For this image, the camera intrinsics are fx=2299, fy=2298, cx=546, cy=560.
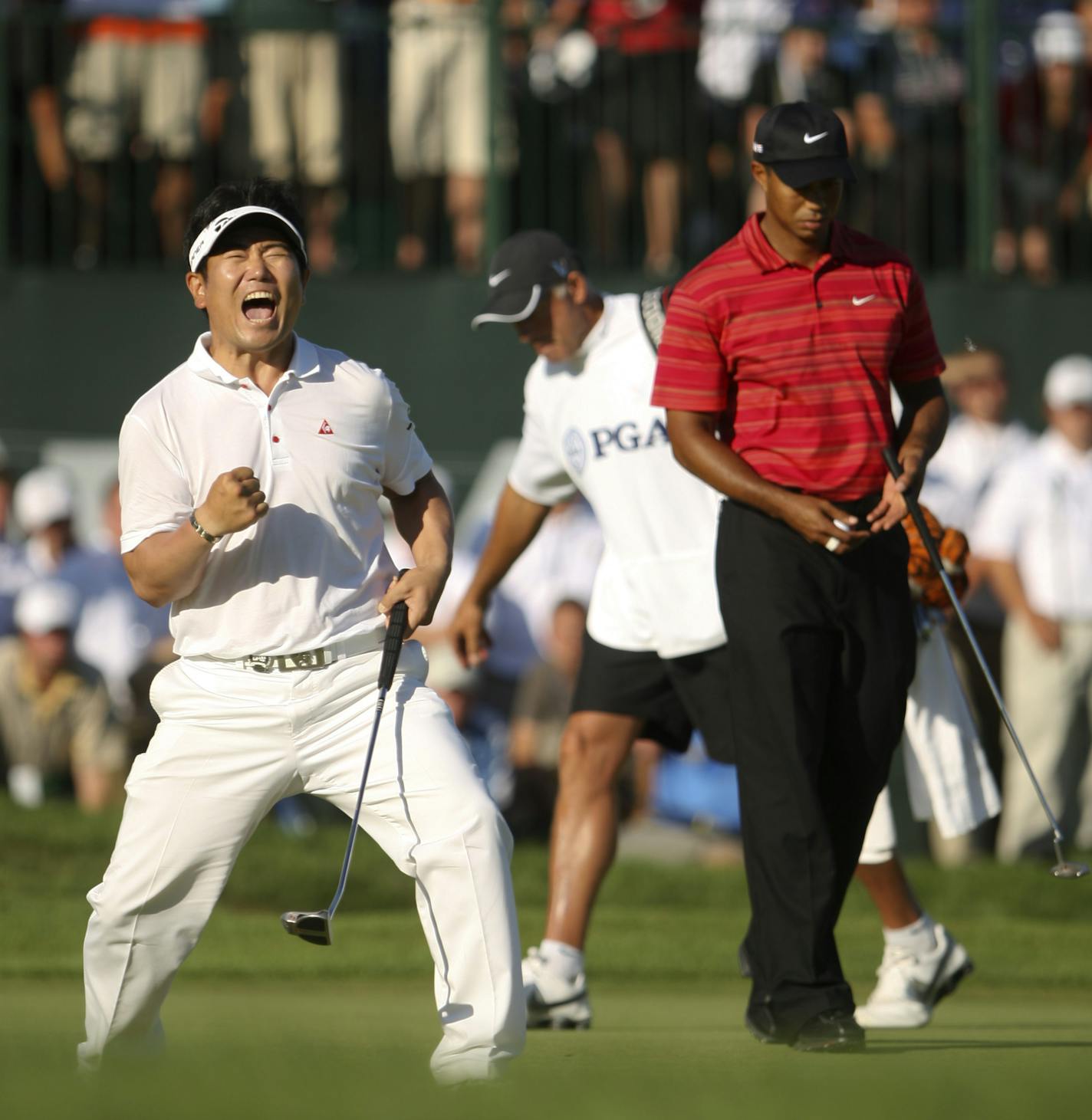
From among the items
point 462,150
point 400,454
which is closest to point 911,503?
point 400,454

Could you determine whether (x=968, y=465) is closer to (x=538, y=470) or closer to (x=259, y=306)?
(x=538, y=470)

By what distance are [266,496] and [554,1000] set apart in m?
2.48

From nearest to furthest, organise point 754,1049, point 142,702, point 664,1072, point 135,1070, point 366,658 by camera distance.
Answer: point 135,1070 < point 664,1072 < point 366,658 < point 754,1049 < point 142,702

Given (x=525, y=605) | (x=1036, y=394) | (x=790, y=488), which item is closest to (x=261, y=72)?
(x=525, y=605)

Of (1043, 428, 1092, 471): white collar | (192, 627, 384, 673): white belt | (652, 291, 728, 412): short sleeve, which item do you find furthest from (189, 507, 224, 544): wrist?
(1043, 428, 1092, 471): white collar

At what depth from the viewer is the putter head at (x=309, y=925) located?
210 inches

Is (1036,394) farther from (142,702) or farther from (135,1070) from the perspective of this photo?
(135,1070)

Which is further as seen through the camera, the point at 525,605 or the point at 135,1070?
the point at 525,605

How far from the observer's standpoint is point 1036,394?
1447 centimetres

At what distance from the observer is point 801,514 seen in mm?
6012

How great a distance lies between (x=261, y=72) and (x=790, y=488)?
28.8ft

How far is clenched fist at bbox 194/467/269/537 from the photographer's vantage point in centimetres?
508

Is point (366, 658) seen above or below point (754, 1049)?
above

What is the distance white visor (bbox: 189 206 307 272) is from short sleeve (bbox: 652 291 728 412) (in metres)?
1.18
